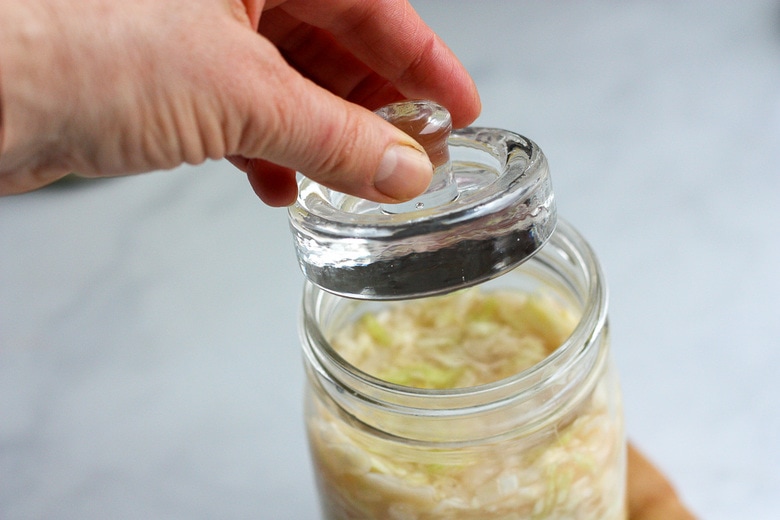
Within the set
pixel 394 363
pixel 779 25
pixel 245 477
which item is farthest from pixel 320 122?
pixel 779 25

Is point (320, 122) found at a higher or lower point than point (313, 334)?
higher

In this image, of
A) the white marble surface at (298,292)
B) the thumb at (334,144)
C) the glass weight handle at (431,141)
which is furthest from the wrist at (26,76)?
the white marble surface at (298,292)

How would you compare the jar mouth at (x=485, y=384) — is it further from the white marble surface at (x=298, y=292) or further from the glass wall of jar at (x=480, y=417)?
the white marble surface at (x=298, y=292)

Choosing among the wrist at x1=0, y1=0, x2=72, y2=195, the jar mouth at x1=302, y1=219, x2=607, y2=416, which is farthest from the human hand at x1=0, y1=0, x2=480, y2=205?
the jar mouth at x1=302, y1=219, x2=607, y2=416

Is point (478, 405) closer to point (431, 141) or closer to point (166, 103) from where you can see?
point (431, 141)

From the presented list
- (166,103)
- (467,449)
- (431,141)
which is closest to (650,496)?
(467,449)

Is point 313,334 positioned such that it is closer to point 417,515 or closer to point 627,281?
point 417,515
